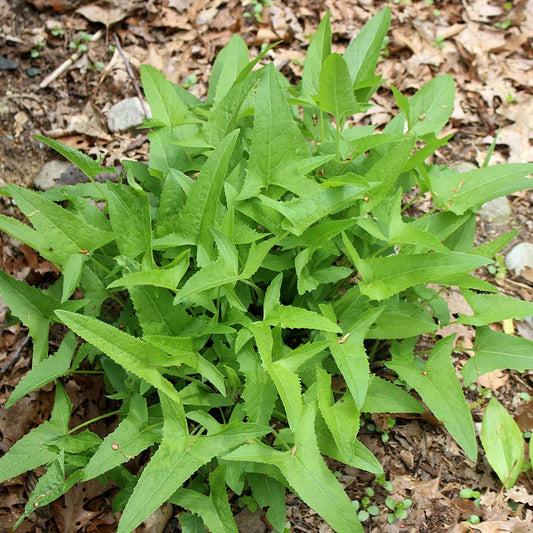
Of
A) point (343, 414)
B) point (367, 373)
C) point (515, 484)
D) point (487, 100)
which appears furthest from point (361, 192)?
point (487, 100)

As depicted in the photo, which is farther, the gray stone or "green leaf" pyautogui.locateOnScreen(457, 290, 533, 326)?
the gray stone

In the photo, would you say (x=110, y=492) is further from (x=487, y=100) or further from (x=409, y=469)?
(x=487, y=100)

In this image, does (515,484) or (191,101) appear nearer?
(515,484)

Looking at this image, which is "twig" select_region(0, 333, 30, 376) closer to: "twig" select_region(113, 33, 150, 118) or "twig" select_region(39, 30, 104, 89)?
"twig" select_region(113, 33, 150, 118)

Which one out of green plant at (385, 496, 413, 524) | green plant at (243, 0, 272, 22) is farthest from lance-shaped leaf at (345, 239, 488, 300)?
green plant at (243, 0, 272, 22)

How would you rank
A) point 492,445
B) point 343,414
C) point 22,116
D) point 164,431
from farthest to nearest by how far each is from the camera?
point 22,116 → point 492,445 → point 343,414 → point 164,431

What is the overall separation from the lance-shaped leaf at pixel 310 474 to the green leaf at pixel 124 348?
0.34 meters

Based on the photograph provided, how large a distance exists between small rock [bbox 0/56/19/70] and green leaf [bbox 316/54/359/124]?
247cm

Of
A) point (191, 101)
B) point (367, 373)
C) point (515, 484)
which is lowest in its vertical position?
point (515, 484)

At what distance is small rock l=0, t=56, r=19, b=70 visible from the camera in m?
3.44

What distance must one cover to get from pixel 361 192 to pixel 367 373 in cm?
65

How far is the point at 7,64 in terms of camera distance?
11.3ft

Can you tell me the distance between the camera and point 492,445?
7.45 ft

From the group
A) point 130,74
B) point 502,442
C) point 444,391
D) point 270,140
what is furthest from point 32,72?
point 502,442
